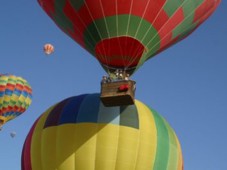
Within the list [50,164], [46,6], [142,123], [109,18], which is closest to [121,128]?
[142,123]

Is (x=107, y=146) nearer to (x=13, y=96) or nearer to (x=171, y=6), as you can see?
(x=171, y=6)

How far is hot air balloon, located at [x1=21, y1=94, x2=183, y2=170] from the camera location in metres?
13.6

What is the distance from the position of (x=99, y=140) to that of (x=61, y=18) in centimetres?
432

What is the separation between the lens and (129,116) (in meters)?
14.2

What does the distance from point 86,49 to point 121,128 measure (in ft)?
9.81

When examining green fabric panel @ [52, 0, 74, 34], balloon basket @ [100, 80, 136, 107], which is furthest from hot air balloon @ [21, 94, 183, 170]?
green fabric panel @ [52, 0, 74, 34]

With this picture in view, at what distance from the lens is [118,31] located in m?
14.0

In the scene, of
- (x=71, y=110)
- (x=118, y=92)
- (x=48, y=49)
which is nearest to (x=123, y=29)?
(x=118, y=92)

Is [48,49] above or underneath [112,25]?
underneath

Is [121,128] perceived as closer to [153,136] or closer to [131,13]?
[153,136]

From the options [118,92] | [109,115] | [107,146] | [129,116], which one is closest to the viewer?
[118,92]

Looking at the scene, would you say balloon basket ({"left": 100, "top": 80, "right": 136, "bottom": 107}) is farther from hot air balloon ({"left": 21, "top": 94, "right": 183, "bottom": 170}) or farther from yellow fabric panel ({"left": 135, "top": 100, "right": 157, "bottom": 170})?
yellow fabric panel ({"left": 135, "top": 100, "right": 157, "bottom": 170})

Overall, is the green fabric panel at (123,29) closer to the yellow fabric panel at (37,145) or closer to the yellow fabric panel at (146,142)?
the yellow fabric panel at (146,142)

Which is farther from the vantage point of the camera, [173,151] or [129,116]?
[173,151]
